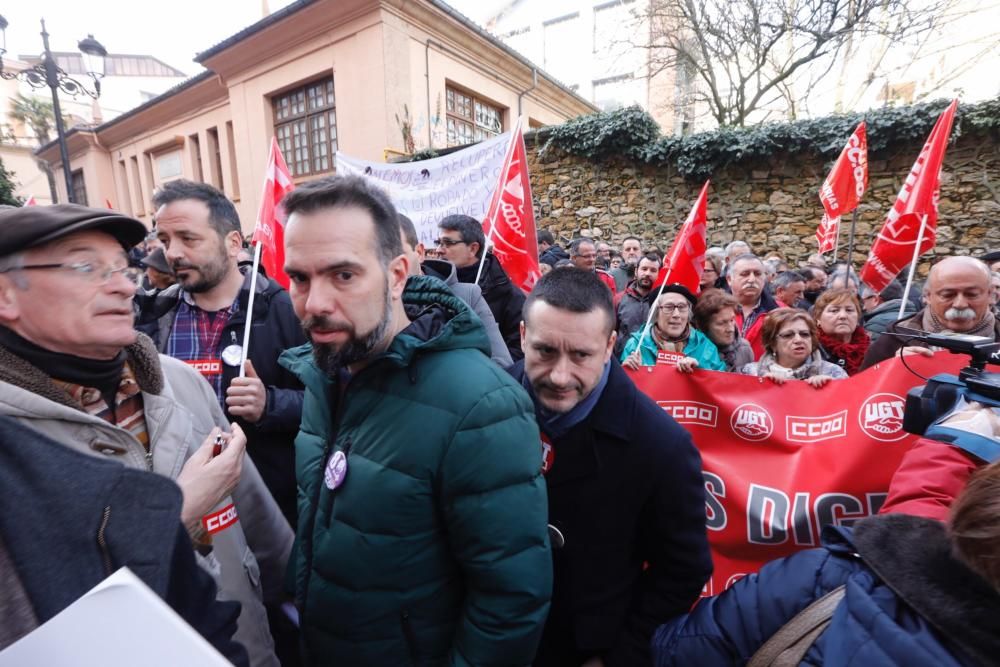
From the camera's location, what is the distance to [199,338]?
7.52 feet

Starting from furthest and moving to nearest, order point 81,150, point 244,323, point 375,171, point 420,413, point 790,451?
point 81,150
point 375,171
point 790,451
point 244,323
point 420,413

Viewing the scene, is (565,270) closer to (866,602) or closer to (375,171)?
(866,602)

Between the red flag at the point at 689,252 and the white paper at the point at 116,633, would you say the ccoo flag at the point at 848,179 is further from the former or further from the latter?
the white paper at the point at 116,633

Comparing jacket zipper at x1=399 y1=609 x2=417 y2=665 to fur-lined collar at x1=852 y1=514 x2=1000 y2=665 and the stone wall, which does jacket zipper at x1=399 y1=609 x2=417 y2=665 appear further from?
the stone wall

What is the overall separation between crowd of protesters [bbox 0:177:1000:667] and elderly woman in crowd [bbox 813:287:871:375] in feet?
7.57

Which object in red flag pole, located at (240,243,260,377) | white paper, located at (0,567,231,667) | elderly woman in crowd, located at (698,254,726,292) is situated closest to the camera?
white paper, located at (0,567,231,667)

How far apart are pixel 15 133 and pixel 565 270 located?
44792 mm

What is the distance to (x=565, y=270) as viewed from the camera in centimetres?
185

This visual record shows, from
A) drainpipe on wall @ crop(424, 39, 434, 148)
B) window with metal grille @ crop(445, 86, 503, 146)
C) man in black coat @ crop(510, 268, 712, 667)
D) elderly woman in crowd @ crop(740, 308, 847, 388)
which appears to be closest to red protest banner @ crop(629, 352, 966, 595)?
elderly woman in crowd @ crop(740, 308, 847, 388)

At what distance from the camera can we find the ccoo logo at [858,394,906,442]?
90.4 inches

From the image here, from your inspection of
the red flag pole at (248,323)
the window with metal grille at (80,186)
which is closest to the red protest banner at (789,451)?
the red flag pole at (248,323)

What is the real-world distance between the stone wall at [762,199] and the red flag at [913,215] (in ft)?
21.3

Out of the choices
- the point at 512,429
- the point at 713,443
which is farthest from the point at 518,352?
the point at 512,429

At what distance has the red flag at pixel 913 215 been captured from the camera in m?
3.68
